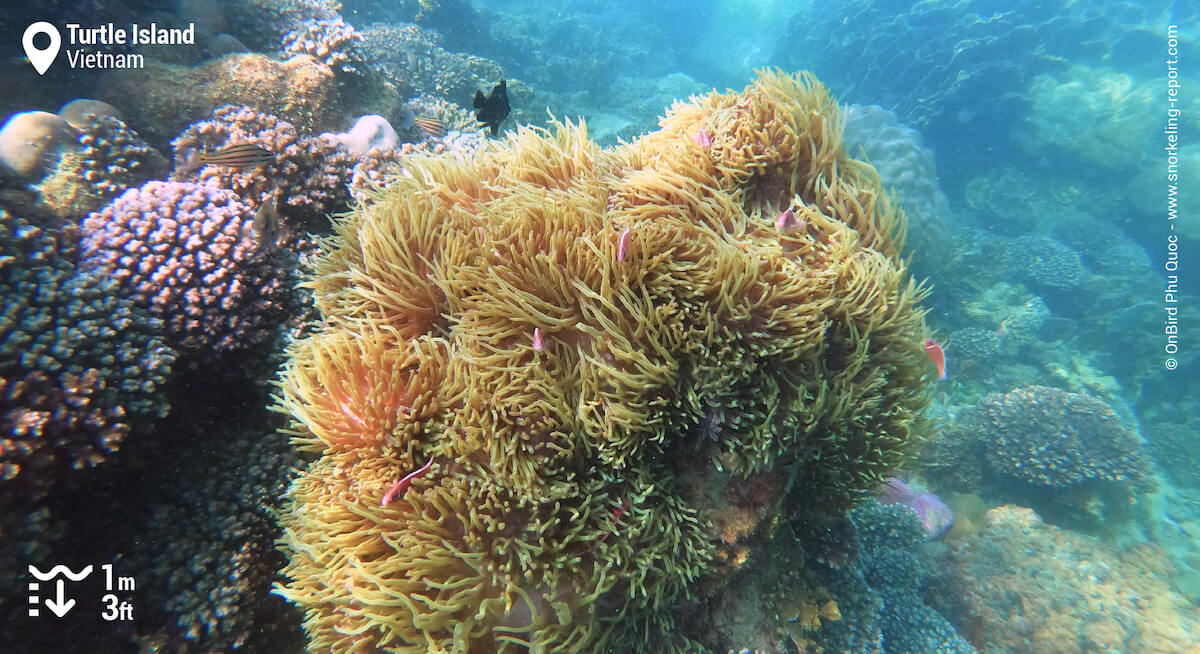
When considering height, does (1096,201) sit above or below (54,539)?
above

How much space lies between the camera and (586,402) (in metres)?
→ 2.39

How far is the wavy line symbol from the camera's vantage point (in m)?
2.55

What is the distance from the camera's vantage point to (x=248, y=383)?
3549mm

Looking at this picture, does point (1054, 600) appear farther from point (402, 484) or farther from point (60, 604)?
point (60, 604)

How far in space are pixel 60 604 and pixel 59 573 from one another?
0.55 ft

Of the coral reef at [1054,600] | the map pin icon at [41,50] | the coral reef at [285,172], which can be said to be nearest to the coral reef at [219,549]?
the coral reef at [285,172]

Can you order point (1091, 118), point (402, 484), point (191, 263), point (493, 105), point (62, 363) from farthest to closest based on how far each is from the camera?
1. point (1091, 118)
2. point (493, 105)
3. point (191, 263)
4. point (62, 363)
5. point (402, 484)

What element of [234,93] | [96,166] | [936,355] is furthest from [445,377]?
[234,93]

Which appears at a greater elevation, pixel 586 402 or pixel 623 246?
pixel 623 246

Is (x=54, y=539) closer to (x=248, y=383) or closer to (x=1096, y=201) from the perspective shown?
(x=248, y=383)

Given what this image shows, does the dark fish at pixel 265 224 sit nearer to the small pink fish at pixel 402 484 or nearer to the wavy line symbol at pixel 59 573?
the wavy line symbol at pixel 59 573

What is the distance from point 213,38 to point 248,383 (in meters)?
6.46

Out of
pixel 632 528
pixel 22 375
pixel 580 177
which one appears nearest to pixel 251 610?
pixel 22 375

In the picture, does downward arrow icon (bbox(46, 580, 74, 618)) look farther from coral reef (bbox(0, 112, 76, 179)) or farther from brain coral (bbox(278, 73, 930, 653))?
coral reef (bbox(0, 112, 76, 179))
